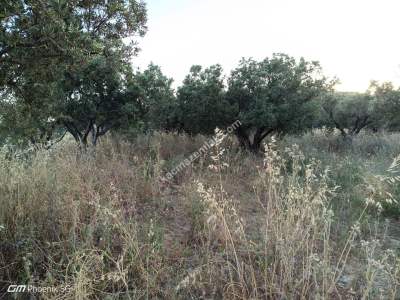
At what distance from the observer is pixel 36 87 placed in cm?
314

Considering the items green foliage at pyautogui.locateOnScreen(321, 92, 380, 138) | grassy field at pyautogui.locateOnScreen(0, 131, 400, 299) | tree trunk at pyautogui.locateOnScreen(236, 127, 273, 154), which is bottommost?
grassy field at pyautogui.locateOnScreen(0, 131, 400, 299)

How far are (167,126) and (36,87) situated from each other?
20.5 ft

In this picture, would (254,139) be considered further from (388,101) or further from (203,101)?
(388,101)

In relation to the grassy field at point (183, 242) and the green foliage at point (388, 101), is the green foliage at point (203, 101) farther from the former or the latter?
the green foliage at point (388, 101)

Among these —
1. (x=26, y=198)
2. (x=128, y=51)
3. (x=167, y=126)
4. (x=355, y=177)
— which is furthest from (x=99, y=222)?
(x=167, y=126)

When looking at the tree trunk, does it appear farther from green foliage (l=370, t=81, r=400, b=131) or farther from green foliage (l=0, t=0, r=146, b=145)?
green foliage (l=370, t=81, r=400, b=131)

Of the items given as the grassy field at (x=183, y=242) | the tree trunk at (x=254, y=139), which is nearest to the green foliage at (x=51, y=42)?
the grassy field at (x=183, y=242)

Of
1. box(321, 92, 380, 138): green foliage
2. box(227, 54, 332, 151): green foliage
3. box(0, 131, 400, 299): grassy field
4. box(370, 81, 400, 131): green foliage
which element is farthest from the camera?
box(321, 92, 380, 138): green foliage

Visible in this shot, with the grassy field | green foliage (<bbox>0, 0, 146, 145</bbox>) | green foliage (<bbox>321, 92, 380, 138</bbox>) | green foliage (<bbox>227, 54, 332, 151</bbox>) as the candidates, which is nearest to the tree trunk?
green foliage (<bbox>227, 54, 332, 151</bbox>)

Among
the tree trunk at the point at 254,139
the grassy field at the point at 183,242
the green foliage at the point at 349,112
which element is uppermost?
the green foliage at the point at 349,112

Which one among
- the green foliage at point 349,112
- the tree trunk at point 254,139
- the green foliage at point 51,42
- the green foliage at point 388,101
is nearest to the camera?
the green foliage at point 51,42

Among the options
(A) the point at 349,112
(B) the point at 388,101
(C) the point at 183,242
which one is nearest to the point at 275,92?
(C) the point at 183,242

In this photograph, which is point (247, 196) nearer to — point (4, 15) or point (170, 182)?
point (170, 182)

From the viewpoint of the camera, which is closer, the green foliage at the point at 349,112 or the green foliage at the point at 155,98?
the green foliage at the point at 155,98
